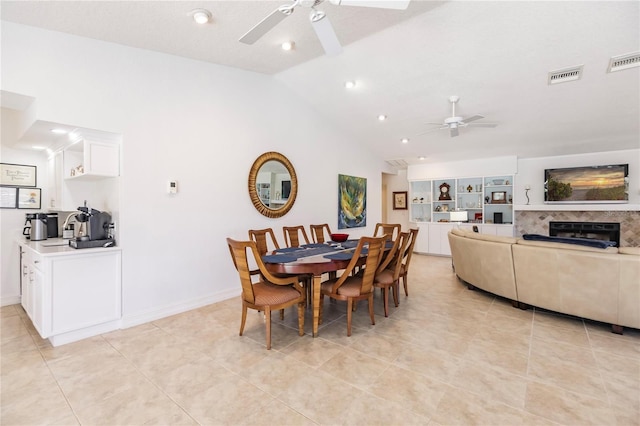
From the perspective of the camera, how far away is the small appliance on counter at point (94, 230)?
9.69ft

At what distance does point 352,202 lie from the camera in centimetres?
636

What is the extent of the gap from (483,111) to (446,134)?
110cm

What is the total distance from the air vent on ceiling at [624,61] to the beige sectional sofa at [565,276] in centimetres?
231

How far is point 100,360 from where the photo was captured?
8.02 ft

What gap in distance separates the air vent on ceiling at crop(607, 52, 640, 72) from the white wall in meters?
4.36

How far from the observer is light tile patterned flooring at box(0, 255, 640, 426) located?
179 centimetres

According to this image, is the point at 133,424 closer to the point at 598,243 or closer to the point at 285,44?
the point at 285,44

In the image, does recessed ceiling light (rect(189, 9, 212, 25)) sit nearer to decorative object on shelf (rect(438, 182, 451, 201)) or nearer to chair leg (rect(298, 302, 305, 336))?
chair leg (rect(298, 302, 305, 336))

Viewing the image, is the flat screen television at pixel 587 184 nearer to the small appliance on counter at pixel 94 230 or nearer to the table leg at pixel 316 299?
the table leg at pixel 316 299

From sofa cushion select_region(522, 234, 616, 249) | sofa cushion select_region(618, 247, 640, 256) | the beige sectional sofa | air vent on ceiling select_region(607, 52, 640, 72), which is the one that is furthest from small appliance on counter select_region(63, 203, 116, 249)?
air vent on ceiling select_region(607, 52, 640, 72)

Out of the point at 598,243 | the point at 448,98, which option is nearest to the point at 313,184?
the point at 448,98

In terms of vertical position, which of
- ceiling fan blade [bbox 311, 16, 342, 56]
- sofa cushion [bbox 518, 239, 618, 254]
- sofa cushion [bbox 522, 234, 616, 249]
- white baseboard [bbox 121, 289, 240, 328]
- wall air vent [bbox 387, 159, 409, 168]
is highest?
ceiling fan blade [bbox 311, 16, 342, 56]

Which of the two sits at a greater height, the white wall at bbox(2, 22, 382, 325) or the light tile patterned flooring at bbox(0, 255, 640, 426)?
the white wall at bbox(2, 22, 382, 325)

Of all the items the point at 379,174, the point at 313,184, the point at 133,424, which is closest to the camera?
the point at 133,424
